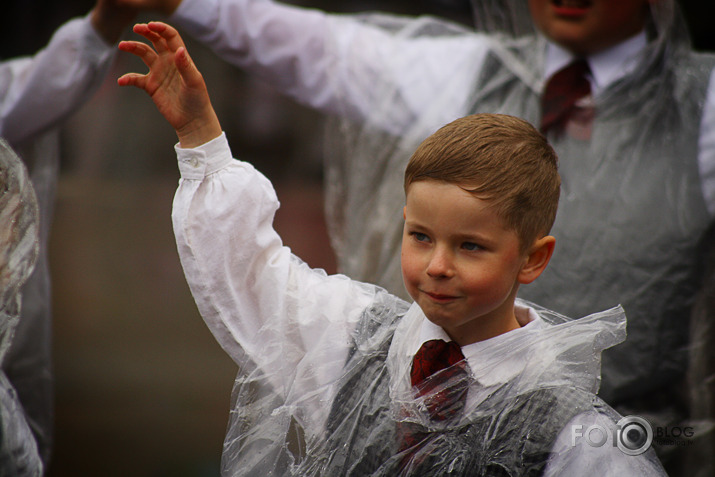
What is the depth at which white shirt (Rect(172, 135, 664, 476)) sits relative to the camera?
1.05 m

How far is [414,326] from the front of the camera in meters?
1.11

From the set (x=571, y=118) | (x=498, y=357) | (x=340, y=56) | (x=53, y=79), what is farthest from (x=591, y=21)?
(x=53, y=79)

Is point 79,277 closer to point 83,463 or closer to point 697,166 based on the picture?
point 83,463

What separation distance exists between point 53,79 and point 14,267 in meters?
0.69

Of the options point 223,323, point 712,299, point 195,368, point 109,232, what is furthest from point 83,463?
point 712,299

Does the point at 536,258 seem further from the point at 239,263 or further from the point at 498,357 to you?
the point at 239,263

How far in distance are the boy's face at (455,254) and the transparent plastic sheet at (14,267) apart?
1.88ft

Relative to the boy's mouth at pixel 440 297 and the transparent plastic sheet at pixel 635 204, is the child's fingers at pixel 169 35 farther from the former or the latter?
the transparent plastic sheet at pixel 635 204

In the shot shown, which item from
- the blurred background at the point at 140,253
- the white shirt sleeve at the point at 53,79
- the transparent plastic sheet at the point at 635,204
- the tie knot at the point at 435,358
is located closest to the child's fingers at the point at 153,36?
the tie knot at the point at 435,358

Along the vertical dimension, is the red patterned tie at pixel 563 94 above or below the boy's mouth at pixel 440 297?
→ below

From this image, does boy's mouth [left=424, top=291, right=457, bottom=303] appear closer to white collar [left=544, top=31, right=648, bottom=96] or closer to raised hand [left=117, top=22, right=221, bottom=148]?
raised hand [left=117, top=22, right=221, bottom=148]

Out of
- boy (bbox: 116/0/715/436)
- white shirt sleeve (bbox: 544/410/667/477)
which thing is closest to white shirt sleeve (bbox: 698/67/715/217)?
boy (bbox: 116/0/715/436)

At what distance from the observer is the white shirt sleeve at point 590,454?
95 centimetres

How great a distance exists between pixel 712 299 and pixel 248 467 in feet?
3.26
